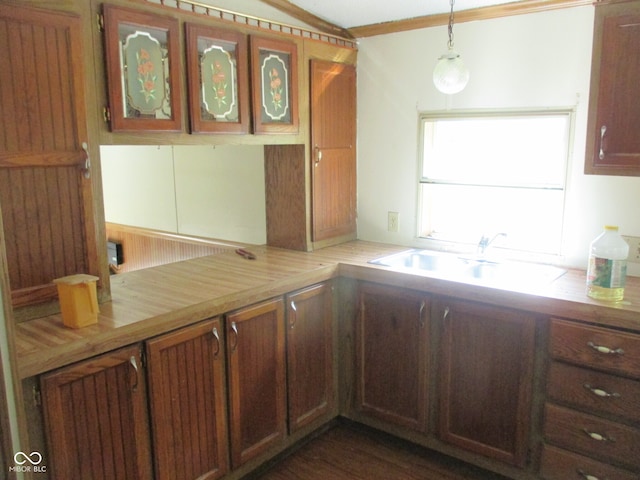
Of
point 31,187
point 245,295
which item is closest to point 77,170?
point 31,187

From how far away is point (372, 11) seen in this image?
2834 millimetres

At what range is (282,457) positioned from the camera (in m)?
2.66

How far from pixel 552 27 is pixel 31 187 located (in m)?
2.29

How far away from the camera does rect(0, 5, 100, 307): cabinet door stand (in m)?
1.77

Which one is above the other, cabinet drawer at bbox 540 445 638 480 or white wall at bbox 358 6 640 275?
white wall at bbox 358 6 640 275

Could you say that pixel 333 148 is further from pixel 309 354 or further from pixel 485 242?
pixel 309 354

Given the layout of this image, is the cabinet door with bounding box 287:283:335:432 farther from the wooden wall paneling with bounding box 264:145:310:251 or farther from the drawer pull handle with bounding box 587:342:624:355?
the drawer pull handle with bounding box 587:342:624:355

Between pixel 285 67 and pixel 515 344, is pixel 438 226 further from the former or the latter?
pixel 285 67

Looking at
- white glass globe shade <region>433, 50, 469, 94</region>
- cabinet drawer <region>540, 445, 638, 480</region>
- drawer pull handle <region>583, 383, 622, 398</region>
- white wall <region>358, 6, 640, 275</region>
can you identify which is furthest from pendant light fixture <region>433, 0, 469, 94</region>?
cabinet drawer <region>540, 445, 638, 480</region>

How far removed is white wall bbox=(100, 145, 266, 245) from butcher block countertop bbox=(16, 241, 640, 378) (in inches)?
16.8

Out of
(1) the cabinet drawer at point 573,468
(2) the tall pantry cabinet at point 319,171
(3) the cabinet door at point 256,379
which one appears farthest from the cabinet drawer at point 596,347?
(2) the tall pantry cabinet at point 319,171

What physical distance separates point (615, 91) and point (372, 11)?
49.8 inches

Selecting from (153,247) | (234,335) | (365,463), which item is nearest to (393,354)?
(365,463)

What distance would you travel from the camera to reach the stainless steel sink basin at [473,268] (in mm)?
2432
